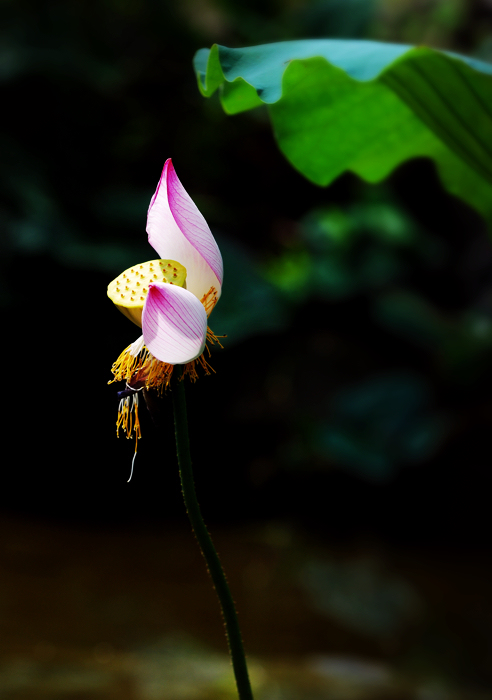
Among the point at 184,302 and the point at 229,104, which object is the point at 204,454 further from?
the point at 184,302

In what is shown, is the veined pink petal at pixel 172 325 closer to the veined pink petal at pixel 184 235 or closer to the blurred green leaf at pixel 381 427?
the veined pink petal at pixel 184 235

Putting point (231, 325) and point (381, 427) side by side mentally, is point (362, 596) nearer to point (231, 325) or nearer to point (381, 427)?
point (381, 427)

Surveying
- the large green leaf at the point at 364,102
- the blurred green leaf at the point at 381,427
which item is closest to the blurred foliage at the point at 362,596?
the blurred green leaf at the point at 381,427

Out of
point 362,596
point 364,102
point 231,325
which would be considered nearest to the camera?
point 364,102

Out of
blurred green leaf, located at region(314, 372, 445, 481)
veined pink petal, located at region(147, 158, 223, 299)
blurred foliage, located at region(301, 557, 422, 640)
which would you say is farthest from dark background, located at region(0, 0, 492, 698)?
veined pink petal, located at region(147, 158, 223, 299)

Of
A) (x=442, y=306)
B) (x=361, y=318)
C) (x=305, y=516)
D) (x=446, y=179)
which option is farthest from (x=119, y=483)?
(x=446, y=179)

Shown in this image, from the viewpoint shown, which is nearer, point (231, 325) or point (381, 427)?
point (231, 325)

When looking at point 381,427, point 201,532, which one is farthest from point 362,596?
point 201,532

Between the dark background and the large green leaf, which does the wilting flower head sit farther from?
the dark background
